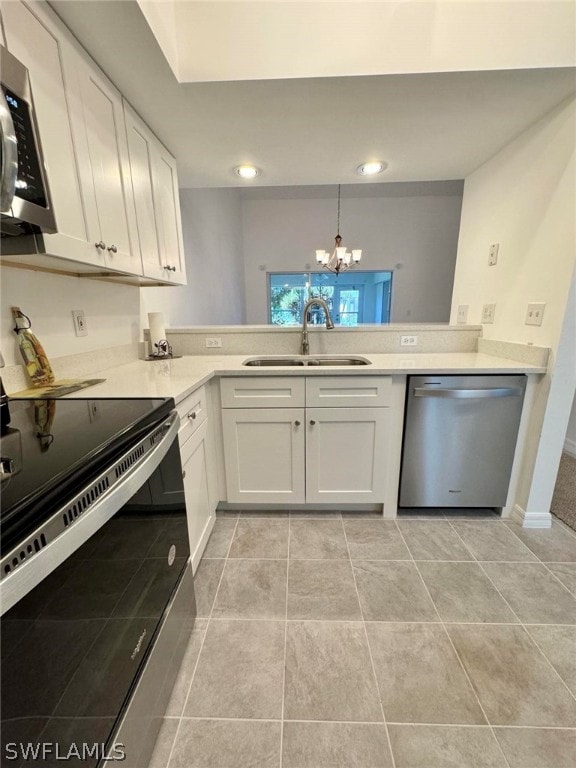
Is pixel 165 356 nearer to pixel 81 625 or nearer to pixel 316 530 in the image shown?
pixel 316 530

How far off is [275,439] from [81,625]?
1.23 metres

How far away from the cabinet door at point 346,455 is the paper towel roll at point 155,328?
1.14 m

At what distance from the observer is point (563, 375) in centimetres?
156

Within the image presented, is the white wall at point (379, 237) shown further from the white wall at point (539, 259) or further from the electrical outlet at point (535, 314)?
Answer: the electrical outlet at point (535, 314)

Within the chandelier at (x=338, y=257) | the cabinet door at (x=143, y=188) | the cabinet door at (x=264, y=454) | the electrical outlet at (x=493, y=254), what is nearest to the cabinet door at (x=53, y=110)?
the cabinet door at (x=143, y=188)

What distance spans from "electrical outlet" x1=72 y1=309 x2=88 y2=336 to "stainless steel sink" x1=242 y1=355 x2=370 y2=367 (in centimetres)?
93

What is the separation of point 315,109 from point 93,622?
2.05m

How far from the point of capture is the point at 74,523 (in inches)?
21.9

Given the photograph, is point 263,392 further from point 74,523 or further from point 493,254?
point 493,254

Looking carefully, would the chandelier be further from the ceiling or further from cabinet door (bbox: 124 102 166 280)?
cabinet door (bbox: 124 102 166 280)

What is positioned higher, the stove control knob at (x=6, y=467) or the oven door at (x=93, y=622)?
the stove control knob at (x=6, y=467)

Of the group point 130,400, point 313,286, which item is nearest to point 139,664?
point 130,400

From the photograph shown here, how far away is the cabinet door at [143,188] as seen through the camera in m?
1.44

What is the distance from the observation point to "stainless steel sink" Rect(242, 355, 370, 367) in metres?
2.11
